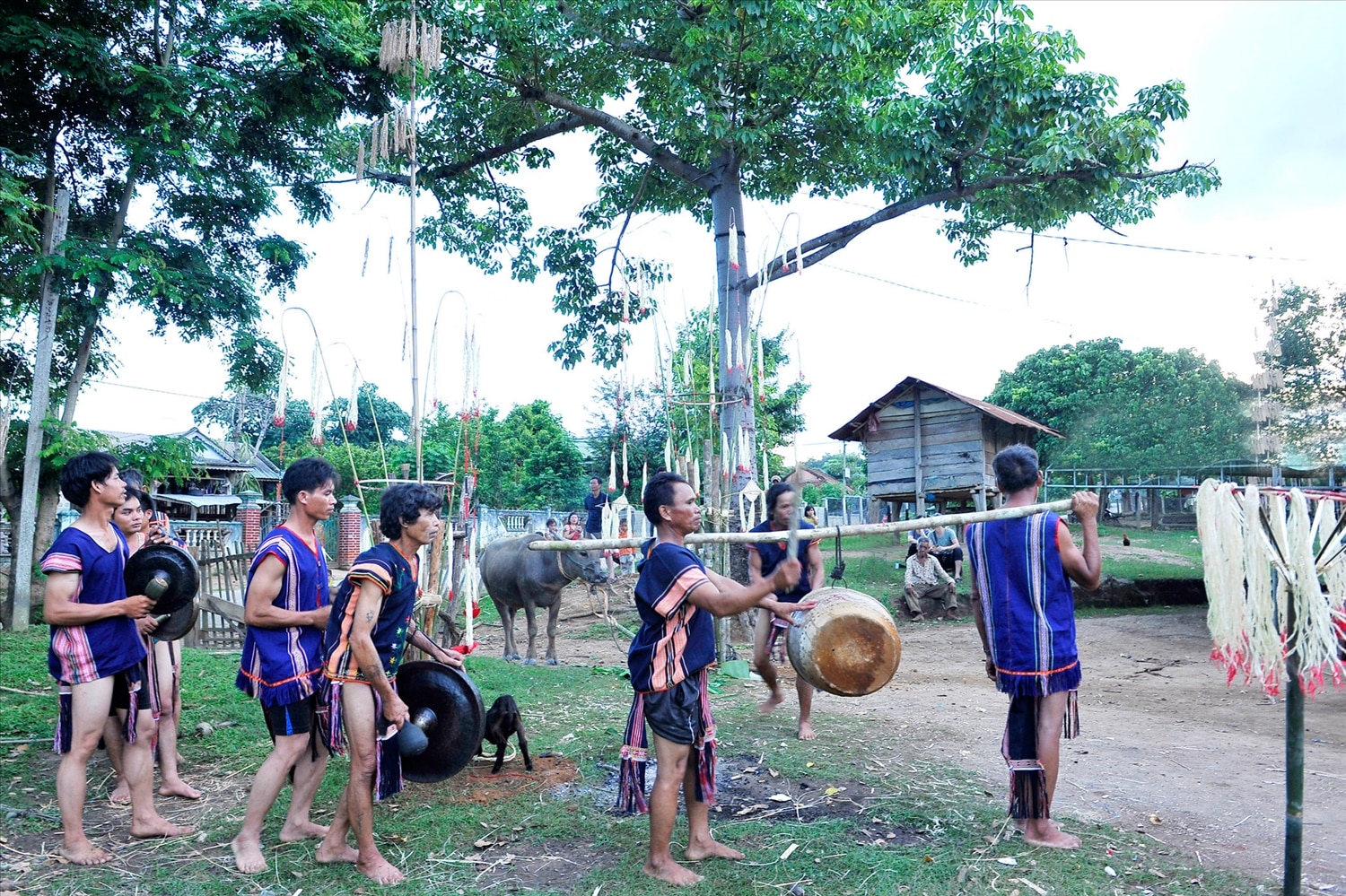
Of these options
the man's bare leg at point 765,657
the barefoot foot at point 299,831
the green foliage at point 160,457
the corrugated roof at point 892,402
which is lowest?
the barefoot foot at point 299,831

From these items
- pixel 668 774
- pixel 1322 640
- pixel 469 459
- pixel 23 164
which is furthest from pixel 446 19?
pixel 1322 640

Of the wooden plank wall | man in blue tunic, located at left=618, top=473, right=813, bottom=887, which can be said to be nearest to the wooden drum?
man in blue tunic, located at left=618, top=473, right=813, bottom=887

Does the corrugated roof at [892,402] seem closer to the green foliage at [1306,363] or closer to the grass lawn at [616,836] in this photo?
the green foliage at [1306,363]

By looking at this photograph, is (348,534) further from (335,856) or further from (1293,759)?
(1293,759)

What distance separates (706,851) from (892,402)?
14.8 m

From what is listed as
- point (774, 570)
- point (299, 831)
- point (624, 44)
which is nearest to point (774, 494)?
point (774, 570)

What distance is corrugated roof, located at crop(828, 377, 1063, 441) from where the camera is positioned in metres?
16.5

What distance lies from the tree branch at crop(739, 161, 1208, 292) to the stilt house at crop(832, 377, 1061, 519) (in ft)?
18.9

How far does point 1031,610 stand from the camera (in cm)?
412

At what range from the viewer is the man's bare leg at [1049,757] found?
4.06 meters

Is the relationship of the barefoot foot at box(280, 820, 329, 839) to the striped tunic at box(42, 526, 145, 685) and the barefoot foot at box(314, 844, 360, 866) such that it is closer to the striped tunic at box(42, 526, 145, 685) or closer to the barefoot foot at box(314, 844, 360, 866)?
the barefoot foot at box(314, 844, 360, 866)

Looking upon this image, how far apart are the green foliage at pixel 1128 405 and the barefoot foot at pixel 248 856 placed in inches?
Result: 830

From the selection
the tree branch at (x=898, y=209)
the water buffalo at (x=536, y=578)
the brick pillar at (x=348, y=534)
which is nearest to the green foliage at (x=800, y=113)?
the tree branch at (x=898, y=209)

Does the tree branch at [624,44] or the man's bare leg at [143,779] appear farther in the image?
the tree branch at [624,44]
